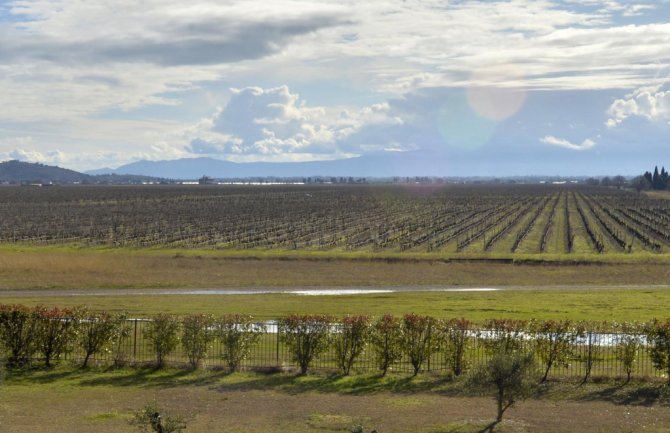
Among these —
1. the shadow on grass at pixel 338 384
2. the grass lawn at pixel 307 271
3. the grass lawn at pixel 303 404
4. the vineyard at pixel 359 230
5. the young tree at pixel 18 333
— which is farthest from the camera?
the vineyard at pixel 359 230

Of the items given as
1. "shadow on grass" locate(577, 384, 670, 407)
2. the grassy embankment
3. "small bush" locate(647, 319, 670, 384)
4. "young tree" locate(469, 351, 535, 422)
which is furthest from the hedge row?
the grassy embankment

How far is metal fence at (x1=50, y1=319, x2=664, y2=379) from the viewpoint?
23.4 metres

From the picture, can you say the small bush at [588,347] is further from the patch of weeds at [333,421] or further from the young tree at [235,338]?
the young tree at [235,338]

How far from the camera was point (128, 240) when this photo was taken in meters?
84.8

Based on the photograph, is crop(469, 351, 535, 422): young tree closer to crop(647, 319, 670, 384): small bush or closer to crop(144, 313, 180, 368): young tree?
crop(647, 319, 670, 384): small bush

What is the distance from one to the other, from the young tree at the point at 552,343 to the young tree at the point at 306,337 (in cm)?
680

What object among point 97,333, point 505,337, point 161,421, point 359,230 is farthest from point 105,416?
point 359,230

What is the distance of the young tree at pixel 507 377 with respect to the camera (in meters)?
18.2

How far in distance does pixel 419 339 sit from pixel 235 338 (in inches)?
242

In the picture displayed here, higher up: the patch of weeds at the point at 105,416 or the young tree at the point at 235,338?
the young tree at the point at 235,338

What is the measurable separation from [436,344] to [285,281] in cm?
2975

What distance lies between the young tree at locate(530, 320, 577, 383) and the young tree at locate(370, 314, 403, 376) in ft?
14.3

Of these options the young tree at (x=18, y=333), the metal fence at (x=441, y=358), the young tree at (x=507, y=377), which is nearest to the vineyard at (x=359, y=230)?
the metal fence at (x=441, y=358)

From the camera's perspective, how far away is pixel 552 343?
2330cm
